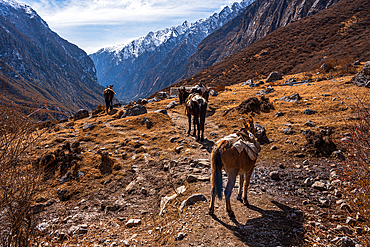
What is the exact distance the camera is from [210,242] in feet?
13.6

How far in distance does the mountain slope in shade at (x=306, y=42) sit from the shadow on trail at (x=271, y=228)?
4361cm

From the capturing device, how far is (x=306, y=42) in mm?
53969

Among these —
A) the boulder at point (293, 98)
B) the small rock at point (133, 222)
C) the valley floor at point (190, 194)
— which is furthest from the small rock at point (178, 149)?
the boulder at point (293, 98)

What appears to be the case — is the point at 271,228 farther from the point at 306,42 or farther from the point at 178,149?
the point at 306,42

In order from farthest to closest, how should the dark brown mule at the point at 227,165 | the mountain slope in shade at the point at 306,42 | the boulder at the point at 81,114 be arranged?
the mountain slope in shade at the point at 306,42, the boulder at the point at 81,114, the dark brown mule at the point at 227,165

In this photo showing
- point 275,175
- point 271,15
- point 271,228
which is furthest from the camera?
point 271,15

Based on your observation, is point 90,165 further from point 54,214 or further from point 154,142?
point 154,142

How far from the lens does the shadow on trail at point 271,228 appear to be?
4113 mm

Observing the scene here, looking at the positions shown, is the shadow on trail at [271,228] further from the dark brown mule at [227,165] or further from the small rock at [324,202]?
the small rock at [324,202]

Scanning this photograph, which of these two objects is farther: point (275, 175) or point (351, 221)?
point (275, 175)

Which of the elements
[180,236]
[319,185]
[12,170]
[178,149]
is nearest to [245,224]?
[180,236]

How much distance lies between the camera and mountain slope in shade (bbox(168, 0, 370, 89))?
44.2 meters

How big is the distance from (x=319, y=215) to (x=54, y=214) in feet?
28.2

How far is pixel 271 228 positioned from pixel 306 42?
65.9 meters
